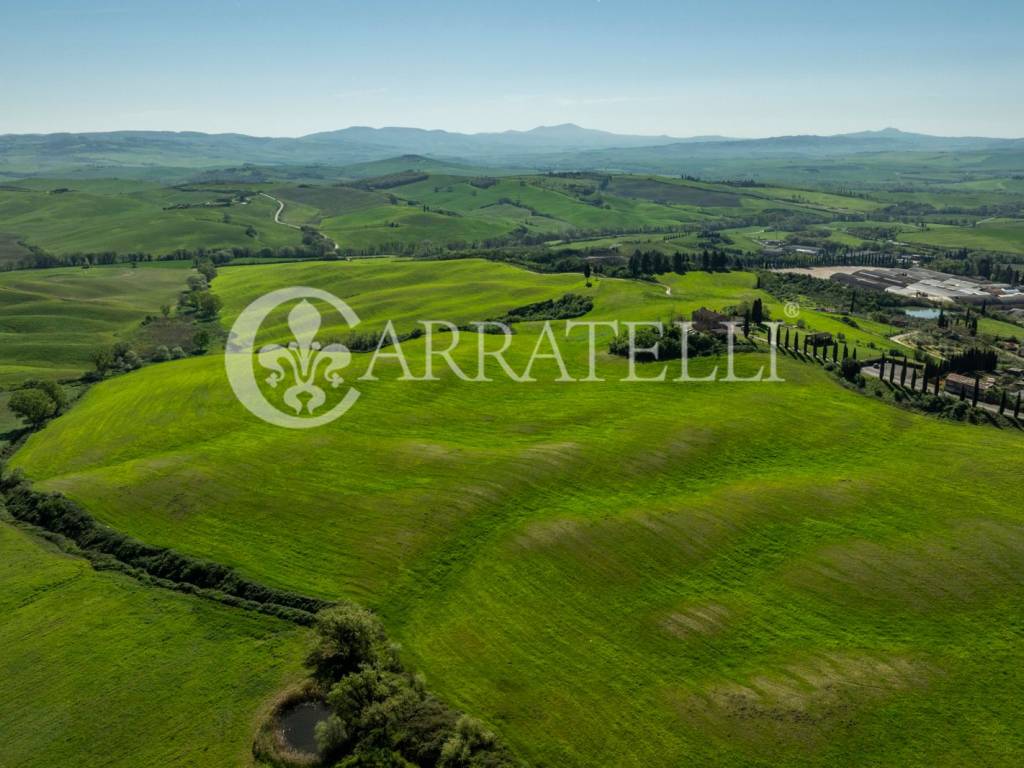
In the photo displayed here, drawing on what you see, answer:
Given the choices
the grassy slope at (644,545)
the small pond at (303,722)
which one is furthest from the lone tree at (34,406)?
the small pond at (303,722)

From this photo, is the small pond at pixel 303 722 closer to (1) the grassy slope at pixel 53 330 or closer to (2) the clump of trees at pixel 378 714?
(2) the clump of trees at pixel 378 714

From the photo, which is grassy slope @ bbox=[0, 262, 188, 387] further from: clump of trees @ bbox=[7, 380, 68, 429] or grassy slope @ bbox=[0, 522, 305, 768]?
grassy slope @ bbox=[0, 522, 305, 768]

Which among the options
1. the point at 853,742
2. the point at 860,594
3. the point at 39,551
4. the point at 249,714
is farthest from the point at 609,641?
the point at 39,551

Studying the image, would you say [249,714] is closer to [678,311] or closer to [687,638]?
[687,638]

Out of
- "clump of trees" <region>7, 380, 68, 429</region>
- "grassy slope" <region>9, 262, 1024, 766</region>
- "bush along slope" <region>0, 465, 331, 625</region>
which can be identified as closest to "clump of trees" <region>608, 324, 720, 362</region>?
"grassy slope" <region>9, 262, 1024, 766</region>

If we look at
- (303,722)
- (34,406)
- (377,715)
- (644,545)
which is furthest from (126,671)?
(34,406)

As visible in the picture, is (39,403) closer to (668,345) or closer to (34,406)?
(34,406)

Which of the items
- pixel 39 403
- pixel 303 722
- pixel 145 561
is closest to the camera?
pixel 303 722
